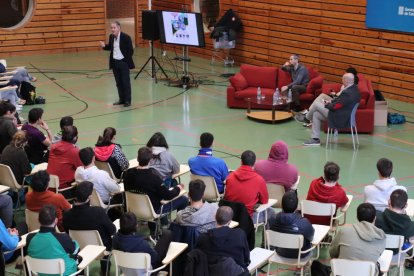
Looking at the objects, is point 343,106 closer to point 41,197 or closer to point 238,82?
point 238,82

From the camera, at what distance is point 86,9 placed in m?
21.5

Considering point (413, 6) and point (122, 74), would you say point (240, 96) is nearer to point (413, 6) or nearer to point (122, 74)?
point (122, 74)

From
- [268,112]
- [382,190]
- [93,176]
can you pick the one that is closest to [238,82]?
[268,112]

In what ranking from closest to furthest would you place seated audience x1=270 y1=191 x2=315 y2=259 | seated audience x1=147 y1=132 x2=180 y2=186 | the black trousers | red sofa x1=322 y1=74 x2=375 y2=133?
seated audience x1=270 y1=191 x2=315 y2=259 < seated audience x1=147 y1=132 x2=180 y2=186 < red sofa x1=322 y1=74 x2=375 y2=133 < the black trousers

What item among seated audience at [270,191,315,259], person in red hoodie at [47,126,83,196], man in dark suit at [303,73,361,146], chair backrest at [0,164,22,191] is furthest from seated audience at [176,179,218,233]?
man in dark suit at [303,73,361,146]

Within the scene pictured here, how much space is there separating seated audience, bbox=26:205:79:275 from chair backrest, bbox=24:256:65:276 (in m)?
0.09

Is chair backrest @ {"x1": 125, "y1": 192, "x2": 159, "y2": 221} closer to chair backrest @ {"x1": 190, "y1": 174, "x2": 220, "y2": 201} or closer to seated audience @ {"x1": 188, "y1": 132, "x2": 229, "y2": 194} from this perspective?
chair backrest @ {"x1": 190, "y1": 174, "x2": 220, "y2": 201}

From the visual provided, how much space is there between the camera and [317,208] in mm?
7141

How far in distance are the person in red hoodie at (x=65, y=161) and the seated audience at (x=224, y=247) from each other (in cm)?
294

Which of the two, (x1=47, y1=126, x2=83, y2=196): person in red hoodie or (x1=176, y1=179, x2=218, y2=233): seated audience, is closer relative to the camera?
(x1=176, y1=179, x2=218, y2=233): seated audience

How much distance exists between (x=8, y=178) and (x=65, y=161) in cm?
68

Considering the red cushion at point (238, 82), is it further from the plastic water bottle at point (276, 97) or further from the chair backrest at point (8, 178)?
the chair backrest at point (8, 178)

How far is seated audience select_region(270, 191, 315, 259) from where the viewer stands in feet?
21.0

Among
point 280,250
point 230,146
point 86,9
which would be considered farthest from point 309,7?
point 280,250
